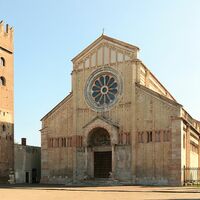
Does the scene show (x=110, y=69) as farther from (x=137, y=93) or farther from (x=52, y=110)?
(x=52, y=110)

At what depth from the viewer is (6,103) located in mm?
53062

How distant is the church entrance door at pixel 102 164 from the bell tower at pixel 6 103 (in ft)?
38.8

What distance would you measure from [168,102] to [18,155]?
72.8 feet

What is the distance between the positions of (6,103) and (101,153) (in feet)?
47.4

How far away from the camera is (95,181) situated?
152 ft

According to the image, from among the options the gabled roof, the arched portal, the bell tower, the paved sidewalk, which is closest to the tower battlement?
the bell tower

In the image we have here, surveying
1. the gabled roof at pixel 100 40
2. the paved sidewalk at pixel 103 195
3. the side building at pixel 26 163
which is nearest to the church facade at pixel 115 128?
the gabled roof at pixel 100 40

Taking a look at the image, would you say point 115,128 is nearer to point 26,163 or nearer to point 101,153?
point 101,153

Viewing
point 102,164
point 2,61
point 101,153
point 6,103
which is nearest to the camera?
point 102,164

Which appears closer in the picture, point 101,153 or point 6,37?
point 101,153

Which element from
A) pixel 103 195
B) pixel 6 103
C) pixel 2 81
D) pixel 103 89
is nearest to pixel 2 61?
pixel 2 81

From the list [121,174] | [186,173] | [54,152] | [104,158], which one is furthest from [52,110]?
[186,173]

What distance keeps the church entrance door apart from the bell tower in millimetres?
11830

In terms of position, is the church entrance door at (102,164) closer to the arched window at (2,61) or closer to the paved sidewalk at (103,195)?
the paved sidewalk at (103,195)
